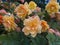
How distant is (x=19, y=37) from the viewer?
1423 mm

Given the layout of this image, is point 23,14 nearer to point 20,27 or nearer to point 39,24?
point 20,27

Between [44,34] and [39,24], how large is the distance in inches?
3.6

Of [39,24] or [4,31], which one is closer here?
[39,24]

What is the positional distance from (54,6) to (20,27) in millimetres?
282

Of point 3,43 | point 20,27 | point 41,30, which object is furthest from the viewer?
point 20,27

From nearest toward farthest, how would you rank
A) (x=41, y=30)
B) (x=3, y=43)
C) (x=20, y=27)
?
1. (x=3, y=43)
2. (x=41, y=30)
3. (x=20, y=27)

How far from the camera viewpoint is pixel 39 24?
4.66 ft

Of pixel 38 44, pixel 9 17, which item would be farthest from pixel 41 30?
pixel 9 17

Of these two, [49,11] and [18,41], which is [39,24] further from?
[49,11]

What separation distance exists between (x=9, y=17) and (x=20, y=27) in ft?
0.34

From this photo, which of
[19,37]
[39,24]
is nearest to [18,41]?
[19,37]

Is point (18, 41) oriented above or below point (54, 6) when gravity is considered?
below

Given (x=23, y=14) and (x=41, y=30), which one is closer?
(x=41, y=30)

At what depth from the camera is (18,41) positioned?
140cm
